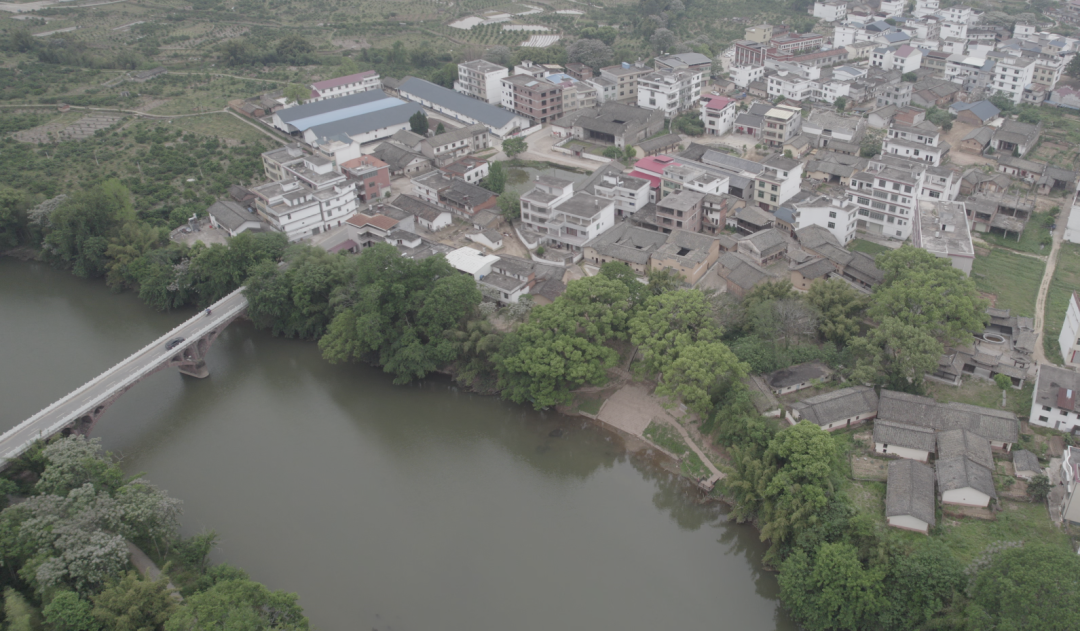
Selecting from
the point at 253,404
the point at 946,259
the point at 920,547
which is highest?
the point at 946,259

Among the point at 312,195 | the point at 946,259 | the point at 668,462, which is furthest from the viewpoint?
the point at 312,195

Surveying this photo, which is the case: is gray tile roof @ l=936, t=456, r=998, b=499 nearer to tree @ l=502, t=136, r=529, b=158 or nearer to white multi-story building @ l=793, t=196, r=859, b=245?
white multi-story building @ l=793, t=196, r=859, b=245

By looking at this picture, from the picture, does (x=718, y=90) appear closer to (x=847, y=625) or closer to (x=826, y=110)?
(x=826, y=110)

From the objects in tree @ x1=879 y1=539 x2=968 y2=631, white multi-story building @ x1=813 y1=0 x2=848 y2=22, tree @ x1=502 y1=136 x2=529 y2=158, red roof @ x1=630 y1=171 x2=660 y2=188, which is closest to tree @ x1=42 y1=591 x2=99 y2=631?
tree @ x1=879 y1=539 x2=968 y2=631

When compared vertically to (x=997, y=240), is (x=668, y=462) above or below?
below

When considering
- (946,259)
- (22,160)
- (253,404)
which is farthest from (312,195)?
(946,259)

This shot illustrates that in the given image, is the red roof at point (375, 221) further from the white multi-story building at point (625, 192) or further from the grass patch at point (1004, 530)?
the grass patch at point (1004, 530)
